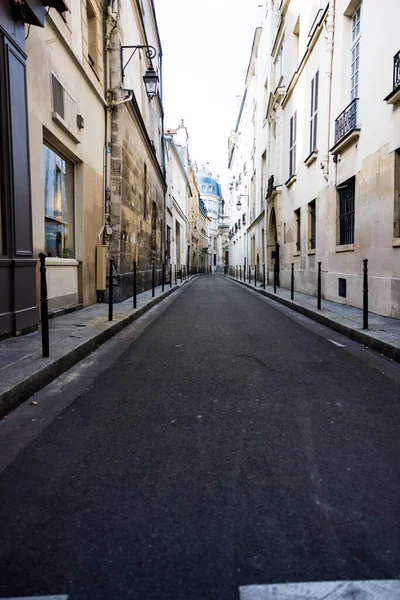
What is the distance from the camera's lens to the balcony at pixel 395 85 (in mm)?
6983

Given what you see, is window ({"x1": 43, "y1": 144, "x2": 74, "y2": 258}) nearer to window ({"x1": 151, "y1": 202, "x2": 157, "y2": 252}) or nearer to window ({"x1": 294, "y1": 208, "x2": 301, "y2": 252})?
window ({"x1": 294, "y1": 208, "x2": 301, "y2": 252})

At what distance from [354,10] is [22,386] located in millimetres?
10635

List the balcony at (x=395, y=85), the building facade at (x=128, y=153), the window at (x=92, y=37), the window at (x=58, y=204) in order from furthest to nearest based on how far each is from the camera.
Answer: the building facade at (x=128, y=153)
the window at (x=92, y=37)
the window at (x=58, y=204)
the balcony at (x=395, y=85)

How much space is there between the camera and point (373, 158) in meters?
8.19

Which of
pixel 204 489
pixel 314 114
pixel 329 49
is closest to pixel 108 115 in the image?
pixel 329 49

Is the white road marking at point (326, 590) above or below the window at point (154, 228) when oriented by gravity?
below

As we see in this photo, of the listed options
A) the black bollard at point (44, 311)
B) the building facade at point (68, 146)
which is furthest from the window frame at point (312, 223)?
the black bollard at point (44, 311)

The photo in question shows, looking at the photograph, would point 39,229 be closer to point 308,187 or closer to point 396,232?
point 396,232

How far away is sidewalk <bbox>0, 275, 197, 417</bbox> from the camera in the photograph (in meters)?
3.54

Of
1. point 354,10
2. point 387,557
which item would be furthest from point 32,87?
point 354,10

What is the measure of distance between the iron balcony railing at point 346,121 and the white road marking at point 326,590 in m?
9.09

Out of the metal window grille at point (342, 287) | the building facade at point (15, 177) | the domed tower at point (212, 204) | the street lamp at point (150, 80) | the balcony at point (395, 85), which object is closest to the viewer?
the building facade at point (15, 177)

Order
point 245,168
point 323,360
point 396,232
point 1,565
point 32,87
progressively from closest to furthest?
1. point 1,565
2. point 323,360
3. point 32,87
4. point 396,232
5. point 245,168

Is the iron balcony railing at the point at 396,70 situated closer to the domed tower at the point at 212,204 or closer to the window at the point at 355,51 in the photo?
the window at the point at 355,51
